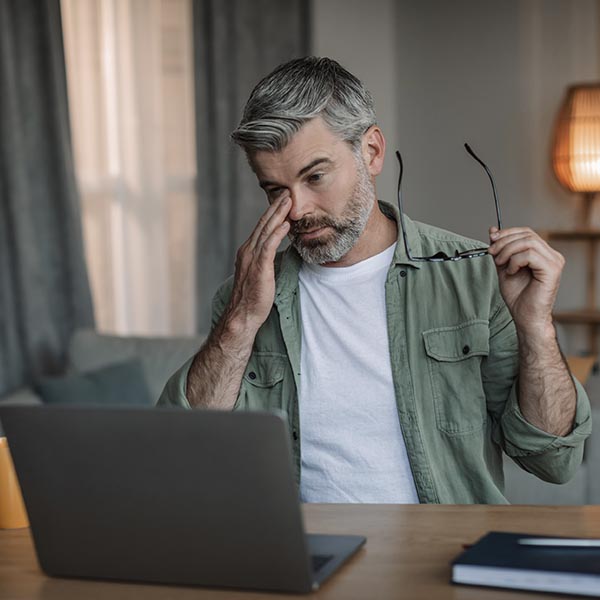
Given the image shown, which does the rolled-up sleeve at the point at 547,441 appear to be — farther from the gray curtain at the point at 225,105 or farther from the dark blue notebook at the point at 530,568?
the gray curtain at the point at 225,105

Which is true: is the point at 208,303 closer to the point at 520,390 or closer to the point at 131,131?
the point at 131,131

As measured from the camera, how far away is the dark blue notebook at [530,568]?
101 centimetres

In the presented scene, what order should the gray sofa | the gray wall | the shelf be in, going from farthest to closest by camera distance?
the gray wall → the shelf → the gray sofa

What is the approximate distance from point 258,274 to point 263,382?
22cm

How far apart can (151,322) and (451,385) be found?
2.86 m

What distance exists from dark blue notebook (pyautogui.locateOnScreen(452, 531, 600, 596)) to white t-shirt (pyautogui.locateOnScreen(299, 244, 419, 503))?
0.64 metres

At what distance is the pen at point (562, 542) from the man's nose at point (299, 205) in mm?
809

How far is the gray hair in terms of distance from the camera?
1.73 m

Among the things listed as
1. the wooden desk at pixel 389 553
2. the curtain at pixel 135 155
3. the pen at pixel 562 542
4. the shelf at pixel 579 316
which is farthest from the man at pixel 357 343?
the shelf at pixel 579 316

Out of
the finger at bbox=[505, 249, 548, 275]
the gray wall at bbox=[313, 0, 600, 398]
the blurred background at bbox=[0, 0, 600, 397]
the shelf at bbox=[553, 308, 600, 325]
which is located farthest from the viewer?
the gray wall at bbox=[313, 0, 600, 398]

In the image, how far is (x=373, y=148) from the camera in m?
1.88

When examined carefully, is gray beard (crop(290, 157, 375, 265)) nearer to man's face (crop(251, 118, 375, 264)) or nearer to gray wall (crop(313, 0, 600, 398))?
man's face (crop(251, 118, 375, 264))

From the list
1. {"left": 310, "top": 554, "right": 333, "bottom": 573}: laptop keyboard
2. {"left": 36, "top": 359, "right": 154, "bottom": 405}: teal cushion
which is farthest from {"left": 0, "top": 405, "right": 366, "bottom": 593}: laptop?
{"left": 36, "top": 359, "right": 154, "bottom": 405}: teal cushion

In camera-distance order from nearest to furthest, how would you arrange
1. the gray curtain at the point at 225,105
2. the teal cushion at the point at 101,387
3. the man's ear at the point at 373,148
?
the man's ear at the point at 373,148, the teal cushion at the point at 101,387, the gray curtain at the point at 225,105
